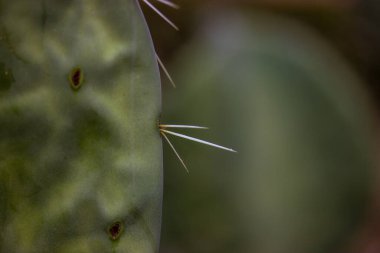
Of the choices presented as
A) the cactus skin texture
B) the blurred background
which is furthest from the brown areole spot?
the blurred background

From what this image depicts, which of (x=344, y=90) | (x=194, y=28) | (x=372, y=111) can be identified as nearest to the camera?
(x=344, y=90)

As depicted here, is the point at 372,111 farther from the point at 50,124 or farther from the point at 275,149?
the point at 50,124

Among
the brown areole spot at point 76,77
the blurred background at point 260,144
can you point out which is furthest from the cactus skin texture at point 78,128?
the blurred background at point 260,144

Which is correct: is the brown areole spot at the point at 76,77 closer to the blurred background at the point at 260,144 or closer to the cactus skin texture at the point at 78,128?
the cactus skin texture at the point at 78,128

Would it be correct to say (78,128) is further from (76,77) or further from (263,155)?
(263,155)

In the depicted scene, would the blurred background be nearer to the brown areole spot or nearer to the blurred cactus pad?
the blurred cactus pad

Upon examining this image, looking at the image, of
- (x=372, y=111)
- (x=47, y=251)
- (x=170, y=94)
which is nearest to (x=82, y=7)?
(x=47, y=251)
